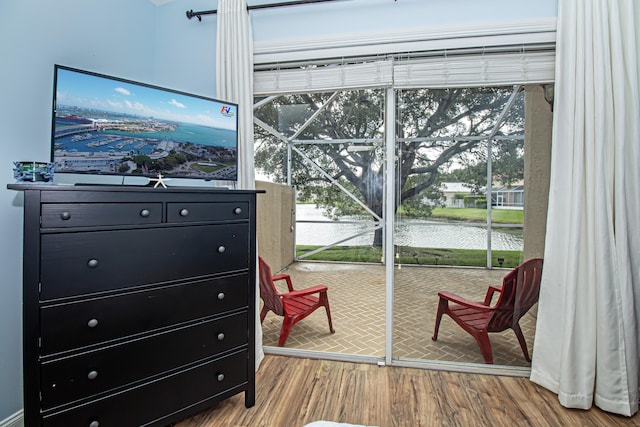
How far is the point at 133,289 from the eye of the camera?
4.91ft

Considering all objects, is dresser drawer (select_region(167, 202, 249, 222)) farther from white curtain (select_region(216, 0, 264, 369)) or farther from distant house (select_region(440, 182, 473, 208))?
distant house (select_region(440, 182, 473, 208))

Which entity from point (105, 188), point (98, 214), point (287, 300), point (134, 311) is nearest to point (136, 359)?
point (134, 311)

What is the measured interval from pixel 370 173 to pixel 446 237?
780 millimetres

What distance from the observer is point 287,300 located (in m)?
2.75

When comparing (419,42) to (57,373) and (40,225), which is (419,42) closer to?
(40,225)

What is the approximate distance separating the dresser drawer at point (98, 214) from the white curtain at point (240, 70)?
3.11ft

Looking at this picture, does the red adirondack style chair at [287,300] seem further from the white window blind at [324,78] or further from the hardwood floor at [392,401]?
the white window blind at [324,78]

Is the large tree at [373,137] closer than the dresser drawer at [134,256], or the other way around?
the dresser drawer at [134,256]

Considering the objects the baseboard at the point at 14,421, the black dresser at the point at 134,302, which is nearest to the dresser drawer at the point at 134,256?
the black dresser at the point at 134,302

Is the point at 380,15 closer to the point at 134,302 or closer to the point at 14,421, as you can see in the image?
the point at 134,302

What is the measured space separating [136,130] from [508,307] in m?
2.67

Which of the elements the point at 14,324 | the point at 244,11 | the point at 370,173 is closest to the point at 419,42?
the point at 370,173

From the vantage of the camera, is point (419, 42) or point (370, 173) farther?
point (370, 173)

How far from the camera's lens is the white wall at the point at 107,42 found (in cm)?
167
